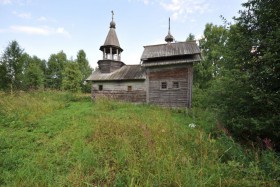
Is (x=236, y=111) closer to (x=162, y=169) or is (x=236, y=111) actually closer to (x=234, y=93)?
(x=234, y=93)

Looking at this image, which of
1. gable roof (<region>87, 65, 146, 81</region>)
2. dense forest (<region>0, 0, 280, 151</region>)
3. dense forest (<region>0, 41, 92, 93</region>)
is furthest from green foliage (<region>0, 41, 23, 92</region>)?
dense forest (<region>0, 0, 280, 151</region>)

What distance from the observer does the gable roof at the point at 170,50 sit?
1345cm

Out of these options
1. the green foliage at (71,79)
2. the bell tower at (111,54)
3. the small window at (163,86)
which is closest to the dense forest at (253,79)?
the small window at (163,86)

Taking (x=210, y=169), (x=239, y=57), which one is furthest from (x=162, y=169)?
(x=239, y=57)

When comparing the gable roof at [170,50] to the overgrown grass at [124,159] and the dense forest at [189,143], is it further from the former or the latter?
the overgrown grass at [124,159]

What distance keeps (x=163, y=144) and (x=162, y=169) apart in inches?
44.7

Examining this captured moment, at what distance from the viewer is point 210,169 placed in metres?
3.51

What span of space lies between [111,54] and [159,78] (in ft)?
23.7

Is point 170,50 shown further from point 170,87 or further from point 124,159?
point 124,159

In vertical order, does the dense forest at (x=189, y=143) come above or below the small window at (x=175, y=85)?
below

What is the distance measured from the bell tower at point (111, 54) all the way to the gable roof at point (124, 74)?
0.66 m

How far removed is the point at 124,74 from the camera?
16.5 meters

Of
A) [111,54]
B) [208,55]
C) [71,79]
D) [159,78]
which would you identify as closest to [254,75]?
[159,78]

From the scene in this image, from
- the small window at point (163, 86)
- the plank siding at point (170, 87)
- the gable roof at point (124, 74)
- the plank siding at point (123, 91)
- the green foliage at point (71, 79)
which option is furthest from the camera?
the green foliage at point (71, 79)
